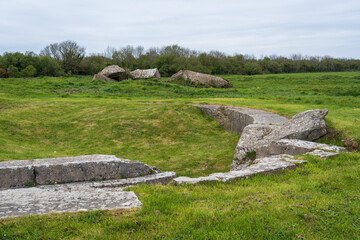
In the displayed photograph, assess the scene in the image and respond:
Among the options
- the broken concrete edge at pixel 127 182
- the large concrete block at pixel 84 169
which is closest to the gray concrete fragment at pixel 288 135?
the broken concrete edge at pixel 127 182

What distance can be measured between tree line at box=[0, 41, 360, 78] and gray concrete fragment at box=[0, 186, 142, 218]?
33802 mm

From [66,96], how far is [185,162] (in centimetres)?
1580

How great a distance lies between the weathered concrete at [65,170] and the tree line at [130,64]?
31712 millimetres

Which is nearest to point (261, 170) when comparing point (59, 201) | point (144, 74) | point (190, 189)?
point (190, 189)

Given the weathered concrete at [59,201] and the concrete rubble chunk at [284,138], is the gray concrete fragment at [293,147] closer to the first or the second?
the concrete rubble chunk at [284,138]

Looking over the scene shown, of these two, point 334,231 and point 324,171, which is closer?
point 334,231

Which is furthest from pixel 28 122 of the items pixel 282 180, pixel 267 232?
pixel 267 232

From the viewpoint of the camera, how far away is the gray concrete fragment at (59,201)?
4.51 m

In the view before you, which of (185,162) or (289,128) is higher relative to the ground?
(289,128)

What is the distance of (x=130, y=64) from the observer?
47656 mm

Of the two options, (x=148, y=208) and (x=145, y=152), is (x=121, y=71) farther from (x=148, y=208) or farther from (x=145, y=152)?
(x=148, y=208)

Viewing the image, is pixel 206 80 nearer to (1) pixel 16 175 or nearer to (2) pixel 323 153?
(2) pixel 323 153

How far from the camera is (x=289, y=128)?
10.4 metres

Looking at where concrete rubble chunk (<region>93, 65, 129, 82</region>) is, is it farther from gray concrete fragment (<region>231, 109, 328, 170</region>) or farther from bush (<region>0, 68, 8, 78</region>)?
gray concrete fragment (<region>231, 109, 328, 170</region>)
